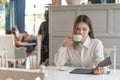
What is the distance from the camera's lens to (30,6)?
10.3 meters

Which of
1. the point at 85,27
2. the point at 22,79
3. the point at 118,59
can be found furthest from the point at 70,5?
the point at 22,79

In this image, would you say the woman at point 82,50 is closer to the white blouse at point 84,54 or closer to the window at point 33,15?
the white blouse at point 84,54

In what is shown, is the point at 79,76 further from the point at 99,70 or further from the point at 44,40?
the point at 44,40

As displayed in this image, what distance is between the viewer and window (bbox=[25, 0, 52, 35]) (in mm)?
10156

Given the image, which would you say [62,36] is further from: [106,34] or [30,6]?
[30,6]

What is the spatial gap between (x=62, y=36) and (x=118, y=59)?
3.43 ft

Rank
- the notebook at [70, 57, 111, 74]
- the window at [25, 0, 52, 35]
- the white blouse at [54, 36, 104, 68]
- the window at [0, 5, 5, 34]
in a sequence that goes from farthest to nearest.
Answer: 1. the window at [0, 5, 5, 34]
2. the window at [25, 0, 52, 35]
3. the white blouse at [54, 36, 104, 68]
4. the notebook at [70, 57, 111, 74]

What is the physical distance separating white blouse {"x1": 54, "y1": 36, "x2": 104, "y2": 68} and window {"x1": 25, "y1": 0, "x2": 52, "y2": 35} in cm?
755

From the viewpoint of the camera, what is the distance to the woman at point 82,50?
103 inches

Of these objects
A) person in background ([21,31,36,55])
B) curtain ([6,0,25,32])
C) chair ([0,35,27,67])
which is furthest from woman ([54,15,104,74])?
curtain ([6,0,25,32])

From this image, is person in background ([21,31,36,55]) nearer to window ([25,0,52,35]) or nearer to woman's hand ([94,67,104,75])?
window ([25,0,52,35])

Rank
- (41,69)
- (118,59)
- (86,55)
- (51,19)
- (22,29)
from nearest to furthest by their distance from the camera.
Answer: (41,69) < (86,55) < (118,59) < (51,19) < (22,29)

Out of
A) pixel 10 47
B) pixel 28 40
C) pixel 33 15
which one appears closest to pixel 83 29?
pixel 10 47

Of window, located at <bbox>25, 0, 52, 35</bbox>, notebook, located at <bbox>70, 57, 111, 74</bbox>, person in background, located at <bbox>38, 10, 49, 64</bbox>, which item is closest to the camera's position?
notebook, located at <bbox>70, 57, 111, 74</bbox>
